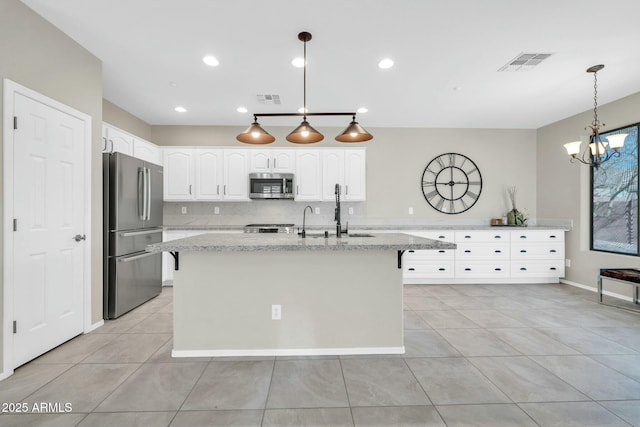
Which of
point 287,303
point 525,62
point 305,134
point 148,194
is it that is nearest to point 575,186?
point 525,62

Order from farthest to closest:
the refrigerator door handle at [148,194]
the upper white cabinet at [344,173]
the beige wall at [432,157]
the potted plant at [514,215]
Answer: the beige wall at [432,157]
the potted plant at [514,215]
the upper white cabinet at [344,173]
the refrigerator door handle at [148,194]

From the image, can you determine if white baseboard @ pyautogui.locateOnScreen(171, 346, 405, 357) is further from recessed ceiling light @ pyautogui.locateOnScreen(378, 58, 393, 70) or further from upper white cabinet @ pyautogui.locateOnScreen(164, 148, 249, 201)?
upper white cabinet @ pyautogui.locateOnScreen(164, 148, 249, 201)

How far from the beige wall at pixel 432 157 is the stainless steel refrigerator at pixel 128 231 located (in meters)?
3.03

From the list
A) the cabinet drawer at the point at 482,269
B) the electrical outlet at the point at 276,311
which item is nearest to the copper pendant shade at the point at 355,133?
the electrical outlet at the point at 276,311

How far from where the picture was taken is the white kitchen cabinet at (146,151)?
159 inches

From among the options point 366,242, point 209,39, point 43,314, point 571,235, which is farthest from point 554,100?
point 43,314

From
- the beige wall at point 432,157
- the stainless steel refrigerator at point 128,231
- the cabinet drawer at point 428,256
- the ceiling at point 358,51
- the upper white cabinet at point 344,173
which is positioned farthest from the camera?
the beige wall at point 432,157

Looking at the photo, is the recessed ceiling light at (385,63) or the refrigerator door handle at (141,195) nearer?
the recessed ceiling light at (385,63)

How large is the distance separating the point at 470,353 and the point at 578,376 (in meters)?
→ 0.68

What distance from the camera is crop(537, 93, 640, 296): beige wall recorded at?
3912 mm

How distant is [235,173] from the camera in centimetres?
480

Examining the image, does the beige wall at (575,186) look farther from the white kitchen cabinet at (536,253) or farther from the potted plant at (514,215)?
the potted plant at (514,215)

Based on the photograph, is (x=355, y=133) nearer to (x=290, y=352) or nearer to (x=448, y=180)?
(x=290, y=352)

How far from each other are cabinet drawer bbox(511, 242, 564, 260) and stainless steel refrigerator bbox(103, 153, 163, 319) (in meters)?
5.42
